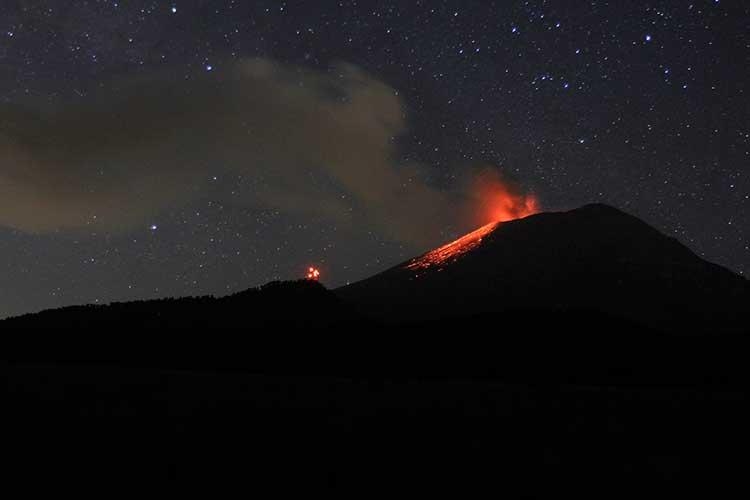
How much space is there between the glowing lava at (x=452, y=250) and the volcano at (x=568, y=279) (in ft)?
0.51

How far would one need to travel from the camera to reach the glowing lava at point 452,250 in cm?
5119

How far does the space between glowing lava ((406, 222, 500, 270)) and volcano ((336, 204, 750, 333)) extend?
156mm

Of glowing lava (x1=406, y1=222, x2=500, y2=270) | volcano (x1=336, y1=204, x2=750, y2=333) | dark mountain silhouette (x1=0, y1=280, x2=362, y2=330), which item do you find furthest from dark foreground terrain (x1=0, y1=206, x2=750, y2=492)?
glowing lava (x1=406, y1=222, x2=500, y2=270)

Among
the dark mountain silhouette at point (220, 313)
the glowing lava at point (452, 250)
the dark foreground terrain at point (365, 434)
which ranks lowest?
the dark foreground terrain at point (365, 434)

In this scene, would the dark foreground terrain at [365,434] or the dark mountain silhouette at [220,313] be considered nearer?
the dark foreground terrain at [365,434]

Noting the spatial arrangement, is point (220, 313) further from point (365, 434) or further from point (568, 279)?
point (568, 279)

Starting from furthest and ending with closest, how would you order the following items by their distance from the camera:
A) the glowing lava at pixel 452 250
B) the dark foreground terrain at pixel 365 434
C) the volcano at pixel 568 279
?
1. the glowing lava at pixel 452 250
2. the volcano at pixel 568 279
3. the dark foreground terrain at pixel 365 434

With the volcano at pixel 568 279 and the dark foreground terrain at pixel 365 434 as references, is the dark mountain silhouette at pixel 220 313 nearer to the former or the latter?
the volcano at pixel 568 279

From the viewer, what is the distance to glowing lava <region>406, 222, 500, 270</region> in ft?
168

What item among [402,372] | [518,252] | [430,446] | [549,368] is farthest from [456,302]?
[430,446]

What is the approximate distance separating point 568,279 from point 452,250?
48.0ft

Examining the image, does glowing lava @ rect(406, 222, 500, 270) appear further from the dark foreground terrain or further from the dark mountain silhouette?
the dark foreground terrain

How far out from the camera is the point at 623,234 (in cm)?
5528

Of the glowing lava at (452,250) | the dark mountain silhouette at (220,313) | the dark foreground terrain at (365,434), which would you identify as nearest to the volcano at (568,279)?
the glowing lava at (452,250)
